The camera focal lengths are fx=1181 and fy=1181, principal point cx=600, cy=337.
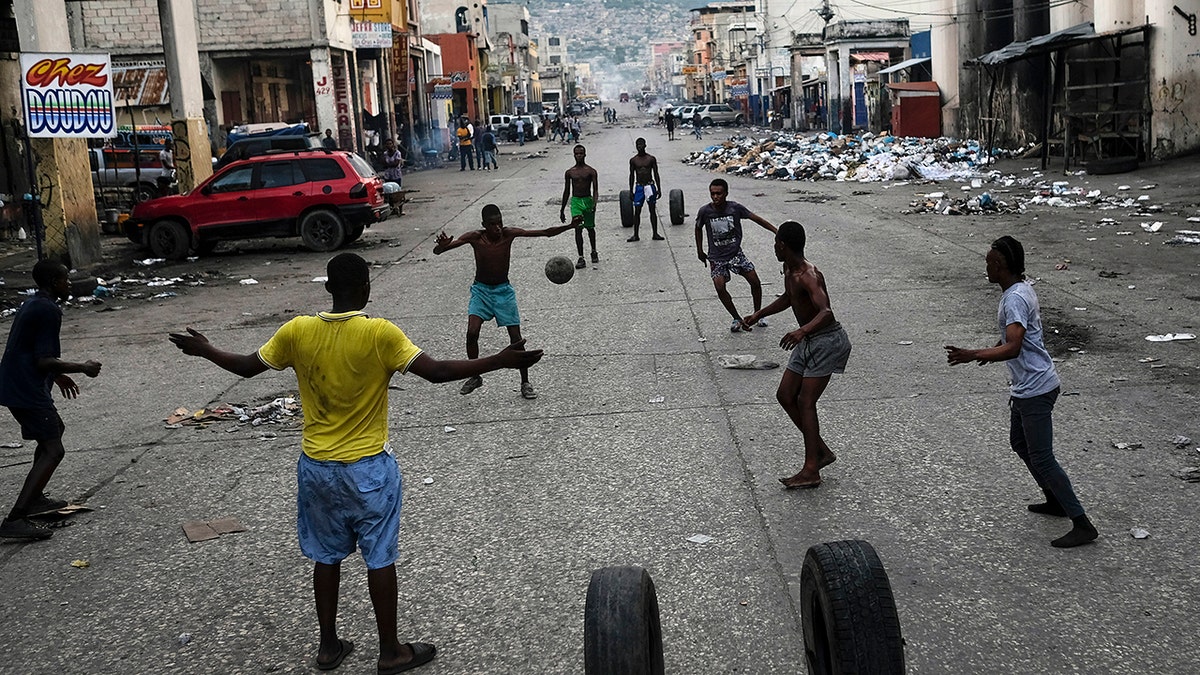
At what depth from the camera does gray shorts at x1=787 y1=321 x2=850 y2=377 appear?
672 centimetres

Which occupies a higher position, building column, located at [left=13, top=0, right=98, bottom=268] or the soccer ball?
building column, located at [left=13, top=0, right=98, bottom=268]

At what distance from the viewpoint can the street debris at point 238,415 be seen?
879cm

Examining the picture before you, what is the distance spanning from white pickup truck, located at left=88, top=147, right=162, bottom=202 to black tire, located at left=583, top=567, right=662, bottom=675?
24.0m

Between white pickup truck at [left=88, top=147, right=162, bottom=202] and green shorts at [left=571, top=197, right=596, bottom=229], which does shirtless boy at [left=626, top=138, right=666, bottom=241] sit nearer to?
green shorts at [left=571, top=197, right=596, bottom=229]

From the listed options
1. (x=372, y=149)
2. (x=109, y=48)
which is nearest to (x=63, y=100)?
(x=109, y=48)

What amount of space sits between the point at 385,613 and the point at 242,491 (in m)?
2.83

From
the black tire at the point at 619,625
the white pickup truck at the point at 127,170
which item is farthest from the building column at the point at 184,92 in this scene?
the black tire at the point at 619,625

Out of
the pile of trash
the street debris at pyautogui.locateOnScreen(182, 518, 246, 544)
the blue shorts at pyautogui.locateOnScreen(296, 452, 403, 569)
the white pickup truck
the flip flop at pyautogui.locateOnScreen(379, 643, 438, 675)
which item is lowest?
the flip flop at pyautogui.locateOnScreen(379, 643, 438, 675)

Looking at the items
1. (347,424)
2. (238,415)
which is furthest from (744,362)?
(347,424)

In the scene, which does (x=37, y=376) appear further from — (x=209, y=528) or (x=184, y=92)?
(x=184, y=92)

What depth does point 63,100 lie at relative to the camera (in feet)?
54.4

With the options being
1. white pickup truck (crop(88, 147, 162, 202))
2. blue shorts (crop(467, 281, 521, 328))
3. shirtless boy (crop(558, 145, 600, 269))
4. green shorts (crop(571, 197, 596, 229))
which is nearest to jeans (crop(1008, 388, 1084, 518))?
blue shorts (crop(467, 281, 521, 328))

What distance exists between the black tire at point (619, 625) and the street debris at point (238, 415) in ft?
17.7

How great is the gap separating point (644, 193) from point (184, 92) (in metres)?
9.99
